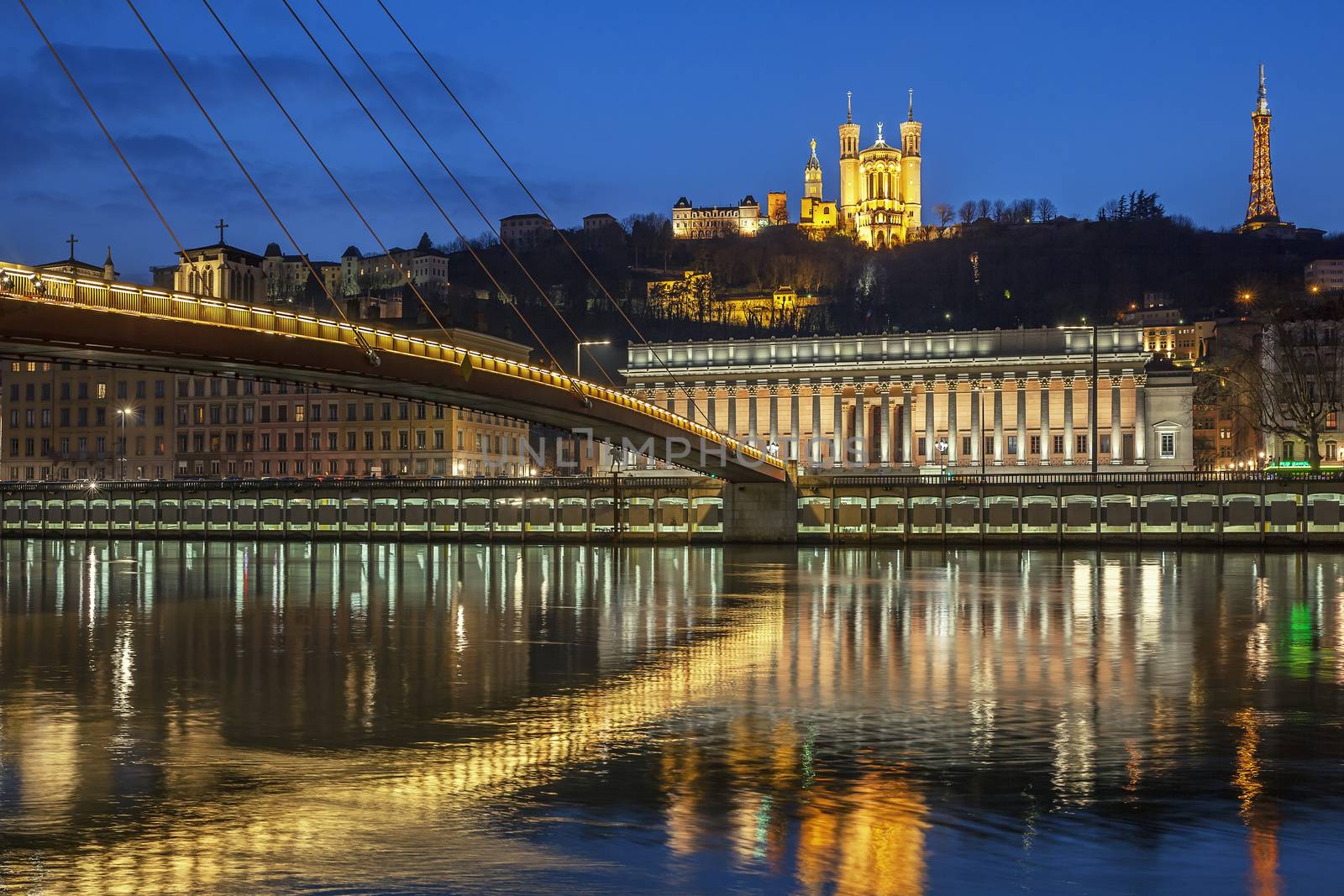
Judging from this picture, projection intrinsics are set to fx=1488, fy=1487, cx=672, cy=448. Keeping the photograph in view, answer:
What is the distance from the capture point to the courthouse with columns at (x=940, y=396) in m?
136

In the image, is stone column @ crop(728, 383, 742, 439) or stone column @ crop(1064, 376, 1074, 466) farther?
stone column @ crop(728, 383, 742, 439)

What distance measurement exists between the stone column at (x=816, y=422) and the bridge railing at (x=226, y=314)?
274 feet

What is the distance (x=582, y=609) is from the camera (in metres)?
40.1

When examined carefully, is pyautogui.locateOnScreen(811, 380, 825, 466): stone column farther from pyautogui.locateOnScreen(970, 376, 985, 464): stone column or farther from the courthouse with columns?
pyautogui.locateOnScreen(970, 376, 985, 464): stone column

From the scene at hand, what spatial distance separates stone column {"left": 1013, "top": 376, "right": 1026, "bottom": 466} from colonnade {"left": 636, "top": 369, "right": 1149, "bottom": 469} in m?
0.08

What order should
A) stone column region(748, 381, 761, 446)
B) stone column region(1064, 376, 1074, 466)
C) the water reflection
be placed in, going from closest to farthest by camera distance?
the water reflection
stone column region(1064, 376, 1074, 466)
stone column region(748, 381, 761, 446)

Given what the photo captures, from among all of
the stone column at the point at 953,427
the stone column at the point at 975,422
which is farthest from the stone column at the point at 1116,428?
the stone column at the point at 953,427

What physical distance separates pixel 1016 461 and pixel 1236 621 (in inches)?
4131

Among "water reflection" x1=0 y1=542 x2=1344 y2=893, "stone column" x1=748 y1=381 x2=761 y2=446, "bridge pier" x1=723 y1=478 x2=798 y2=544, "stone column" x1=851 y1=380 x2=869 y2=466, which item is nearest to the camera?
"water reflection" x1=0 y1=542 x2=1344 y2=893

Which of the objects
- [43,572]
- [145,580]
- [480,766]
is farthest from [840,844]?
[43,572]

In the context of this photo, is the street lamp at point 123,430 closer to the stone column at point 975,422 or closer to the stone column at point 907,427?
the stone column at point 907,427

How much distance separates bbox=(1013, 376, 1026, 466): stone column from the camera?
138500 millimetres

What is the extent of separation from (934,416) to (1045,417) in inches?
404

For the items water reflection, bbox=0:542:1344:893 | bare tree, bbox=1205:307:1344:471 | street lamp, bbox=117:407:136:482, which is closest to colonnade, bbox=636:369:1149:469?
bare tree, bbox=1205:307:1344:471
